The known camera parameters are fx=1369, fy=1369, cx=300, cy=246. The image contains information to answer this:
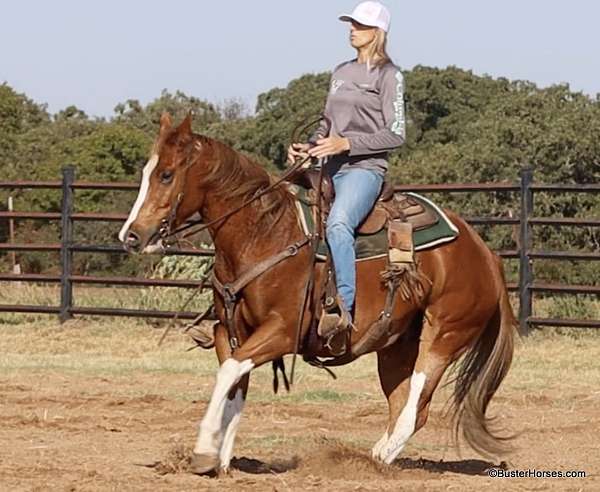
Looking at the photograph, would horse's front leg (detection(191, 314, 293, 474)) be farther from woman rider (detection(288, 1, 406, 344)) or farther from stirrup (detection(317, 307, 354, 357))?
woman rider (detection(288, 1, 406, 344))

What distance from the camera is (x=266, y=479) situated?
7.01m

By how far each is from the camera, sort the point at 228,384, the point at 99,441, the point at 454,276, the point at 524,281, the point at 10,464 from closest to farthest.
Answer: the point at 228,384 < the point at 10,464 < the point at 454,276 < the point at 99,441 < the point at 524,281

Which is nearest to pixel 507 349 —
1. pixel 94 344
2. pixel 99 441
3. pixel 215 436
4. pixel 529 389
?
pixel 215 436

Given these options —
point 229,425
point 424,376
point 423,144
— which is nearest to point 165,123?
point 229,425

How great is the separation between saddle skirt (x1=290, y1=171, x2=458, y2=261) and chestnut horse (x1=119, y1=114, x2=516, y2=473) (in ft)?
0.20

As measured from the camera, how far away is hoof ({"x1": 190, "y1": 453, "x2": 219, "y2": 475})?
274 inches

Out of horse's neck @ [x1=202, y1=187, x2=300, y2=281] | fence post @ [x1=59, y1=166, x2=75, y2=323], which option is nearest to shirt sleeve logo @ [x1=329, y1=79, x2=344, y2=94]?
horse's neck @ [x1=202, y1=187, x2=300, y2=281]

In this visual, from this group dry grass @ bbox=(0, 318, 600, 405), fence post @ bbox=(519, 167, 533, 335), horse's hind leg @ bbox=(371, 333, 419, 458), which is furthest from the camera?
fence post @ bbox=(519, 167, 533, 335)

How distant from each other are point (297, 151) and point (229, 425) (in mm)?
1549

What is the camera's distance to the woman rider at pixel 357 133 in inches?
286

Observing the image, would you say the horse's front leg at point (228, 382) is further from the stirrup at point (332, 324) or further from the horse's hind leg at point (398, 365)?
the horse's hind leg at point (398, 365)

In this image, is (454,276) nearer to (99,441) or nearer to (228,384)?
(228,384)

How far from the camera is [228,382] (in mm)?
6863

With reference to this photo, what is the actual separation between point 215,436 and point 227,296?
2.37 feet
